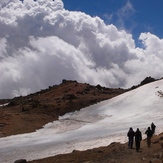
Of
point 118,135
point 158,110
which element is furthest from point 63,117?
point 118,135

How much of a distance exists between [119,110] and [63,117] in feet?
28.8

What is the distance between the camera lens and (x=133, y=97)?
5597 centimetres

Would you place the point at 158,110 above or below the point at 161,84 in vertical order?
below

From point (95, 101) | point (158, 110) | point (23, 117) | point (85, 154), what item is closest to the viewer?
point (85, 154)

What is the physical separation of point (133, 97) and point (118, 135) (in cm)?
2431

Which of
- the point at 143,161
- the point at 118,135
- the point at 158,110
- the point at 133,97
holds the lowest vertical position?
the point at 143,161

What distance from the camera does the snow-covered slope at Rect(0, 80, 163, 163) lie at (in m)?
30.0

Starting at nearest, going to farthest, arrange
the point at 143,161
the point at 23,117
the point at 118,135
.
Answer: the point at 143,161, the point at 118,135, the point at 23,117

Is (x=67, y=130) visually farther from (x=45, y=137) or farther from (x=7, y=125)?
(x=7, y=125)

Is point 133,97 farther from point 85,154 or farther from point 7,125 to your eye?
point 85,154

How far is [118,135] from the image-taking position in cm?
3231

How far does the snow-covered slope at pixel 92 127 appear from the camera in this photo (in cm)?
3000

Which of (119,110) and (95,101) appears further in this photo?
(95,101)

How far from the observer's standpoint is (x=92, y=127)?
41.7m
